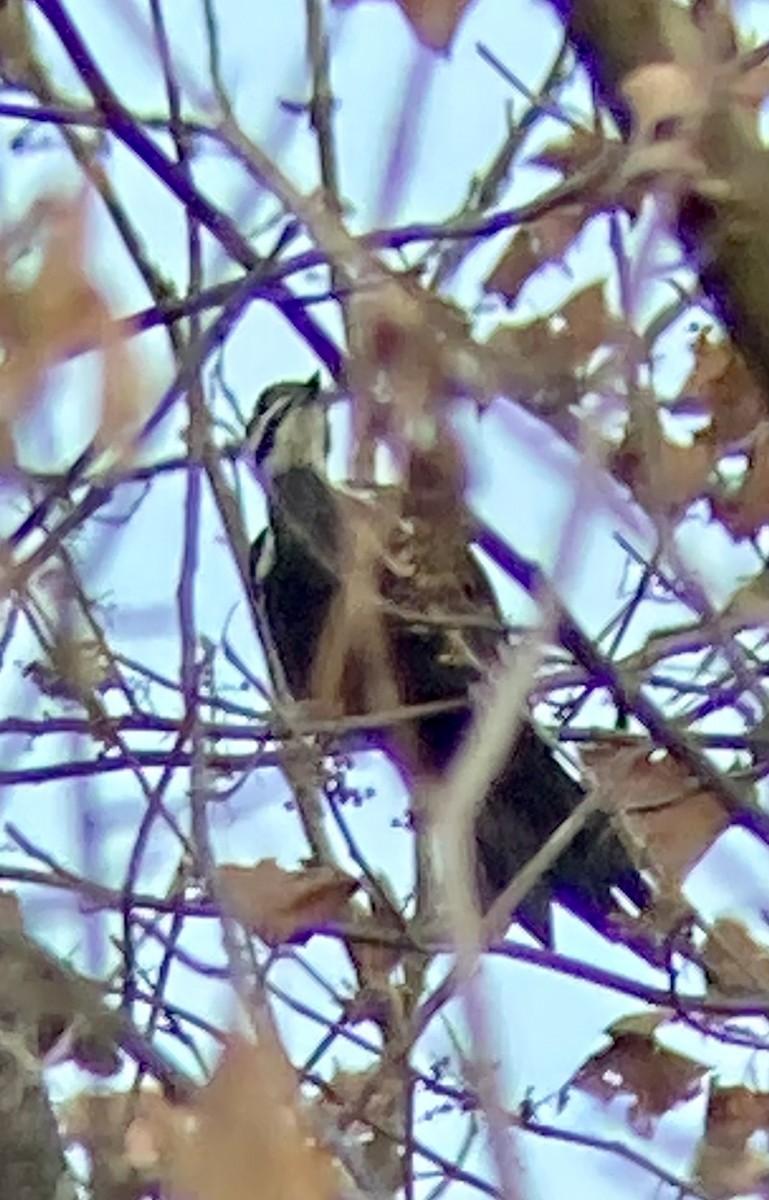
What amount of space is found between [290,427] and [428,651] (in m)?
0.97

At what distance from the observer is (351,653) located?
1261 millimetres


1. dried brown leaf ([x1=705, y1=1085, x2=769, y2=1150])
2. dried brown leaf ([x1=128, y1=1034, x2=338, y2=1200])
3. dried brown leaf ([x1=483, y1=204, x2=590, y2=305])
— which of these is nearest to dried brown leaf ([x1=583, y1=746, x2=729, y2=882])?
dried brown leaf ([x1=705, y1=1085, x2=769, y2=1150])

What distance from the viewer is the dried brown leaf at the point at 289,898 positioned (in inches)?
52.2

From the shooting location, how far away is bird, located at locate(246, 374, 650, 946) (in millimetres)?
1221

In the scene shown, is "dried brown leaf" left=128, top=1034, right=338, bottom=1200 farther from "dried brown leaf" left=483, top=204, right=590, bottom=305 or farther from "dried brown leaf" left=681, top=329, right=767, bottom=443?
"dried brown leaf" left=681, top=329, right=767, bottom=443

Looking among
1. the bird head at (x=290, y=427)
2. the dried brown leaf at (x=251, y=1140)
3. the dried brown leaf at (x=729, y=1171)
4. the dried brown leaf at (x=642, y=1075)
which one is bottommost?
the dried brown leaf at (x=251, y=1140)

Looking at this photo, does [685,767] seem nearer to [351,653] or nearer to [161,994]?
[351,653]

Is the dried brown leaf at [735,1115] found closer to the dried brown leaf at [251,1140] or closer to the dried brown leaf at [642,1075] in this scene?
the dried brown leaf at [642,1075]

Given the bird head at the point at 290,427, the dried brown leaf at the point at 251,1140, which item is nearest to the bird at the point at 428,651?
the bird head at the point at 290,427

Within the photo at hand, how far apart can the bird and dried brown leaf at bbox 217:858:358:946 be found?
10 centimetres

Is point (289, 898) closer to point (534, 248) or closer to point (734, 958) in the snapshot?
point (734, 958)

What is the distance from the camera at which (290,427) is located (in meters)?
2.48

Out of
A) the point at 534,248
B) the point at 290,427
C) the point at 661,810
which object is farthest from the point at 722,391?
the point at 290,427

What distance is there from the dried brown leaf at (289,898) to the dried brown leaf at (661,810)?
7.7 inches
